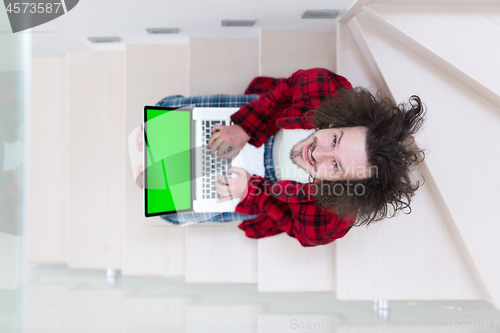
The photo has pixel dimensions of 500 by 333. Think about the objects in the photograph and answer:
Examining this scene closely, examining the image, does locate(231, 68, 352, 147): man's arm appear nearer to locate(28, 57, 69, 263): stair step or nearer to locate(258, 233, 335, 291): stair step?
locate(258, 233, 335, 291): stair step

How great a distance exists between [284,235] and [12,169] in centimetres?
117

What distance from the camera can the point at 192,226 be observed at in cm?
133

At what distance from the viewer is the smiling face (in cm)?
86

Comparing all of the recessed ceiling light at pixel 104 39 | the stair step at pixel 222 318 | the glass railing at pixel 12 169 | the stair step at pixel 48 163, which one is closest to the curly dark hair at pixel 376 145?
the stair step at pixel 222 318

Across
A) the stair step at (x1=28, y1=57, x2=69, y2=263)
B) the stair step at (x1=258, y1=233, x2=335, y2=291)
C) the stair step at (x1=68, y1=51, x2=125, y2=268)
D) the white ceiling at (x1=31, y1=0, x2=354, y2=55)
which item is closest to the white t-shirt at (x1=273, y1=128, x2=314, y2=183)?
the stair step at (x1=258, y1=233, x2=335, y2=291)

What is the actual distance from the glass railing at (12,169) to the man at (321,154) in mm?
575

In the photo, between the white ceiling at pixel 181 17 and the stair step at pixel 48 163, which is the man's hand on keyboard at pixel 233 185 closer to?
the white ceiling at pixel 181 17

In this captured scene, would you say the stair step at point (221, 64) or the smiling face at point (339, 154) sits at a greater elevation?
the stair step at point (221, 64)

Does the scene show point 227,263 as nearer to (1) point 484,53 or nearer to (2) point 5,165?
(2) point 5,165

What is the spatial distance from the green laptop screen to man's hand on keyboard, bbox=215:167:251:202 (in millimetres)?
119

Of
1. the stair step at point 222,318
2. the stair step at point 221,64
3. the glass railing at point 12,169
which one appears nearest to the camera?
the glass railing at point 12,169

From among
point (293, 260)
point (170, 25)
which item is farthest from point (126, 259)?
point (170, 25)

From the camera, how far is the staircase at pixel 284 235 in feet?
3.24

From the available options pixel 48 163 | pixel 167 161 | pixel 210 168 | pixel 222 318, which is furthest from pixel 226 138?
pixel 48 163
